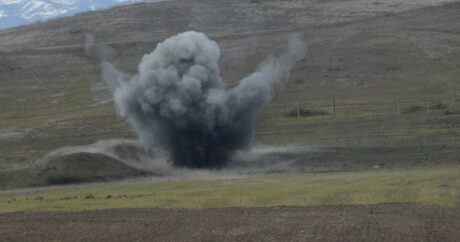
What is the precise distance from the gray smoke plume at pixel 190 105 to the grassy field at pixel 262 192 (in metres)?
9.22

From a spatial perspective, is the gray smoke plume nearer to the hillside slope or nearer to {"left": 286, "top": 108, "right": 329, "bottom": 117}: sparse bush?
the hillside slope

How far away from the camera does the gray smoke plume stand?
78.9 metres

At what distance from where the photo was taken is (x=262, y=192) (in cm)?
6144

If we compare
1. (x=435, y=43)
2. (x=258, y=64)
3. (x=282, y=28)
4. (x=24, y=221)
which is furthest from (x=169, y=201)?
(x=282, y=28)

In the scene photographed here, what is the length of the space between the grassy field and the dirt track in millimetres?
2443

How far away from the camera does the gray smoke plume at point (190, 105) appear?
7888 cm

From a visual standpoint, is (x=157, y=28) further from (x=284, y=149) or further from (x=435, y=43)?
(x=284, y=149)

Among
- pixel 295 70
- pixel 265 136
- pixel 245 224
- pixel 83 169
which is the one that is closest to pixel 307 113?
pixel 265 136

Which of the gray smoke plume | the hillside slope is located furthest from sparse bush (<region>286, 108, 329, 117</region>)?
the gray smoke plume

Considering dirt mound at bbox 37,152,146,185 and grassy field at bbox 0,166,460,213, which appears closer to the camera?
grassy field at bbox 0,166,460,213

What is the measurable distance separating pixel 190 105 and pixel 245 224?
31.4 m

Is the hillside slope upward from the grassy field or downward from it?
downward

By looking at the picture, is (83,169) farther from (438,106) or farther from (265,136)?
(438,106)

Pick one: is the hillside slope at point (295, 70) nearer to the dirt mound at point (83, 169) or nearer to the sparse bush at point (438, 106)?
the sparse bush at point (438, 106)
